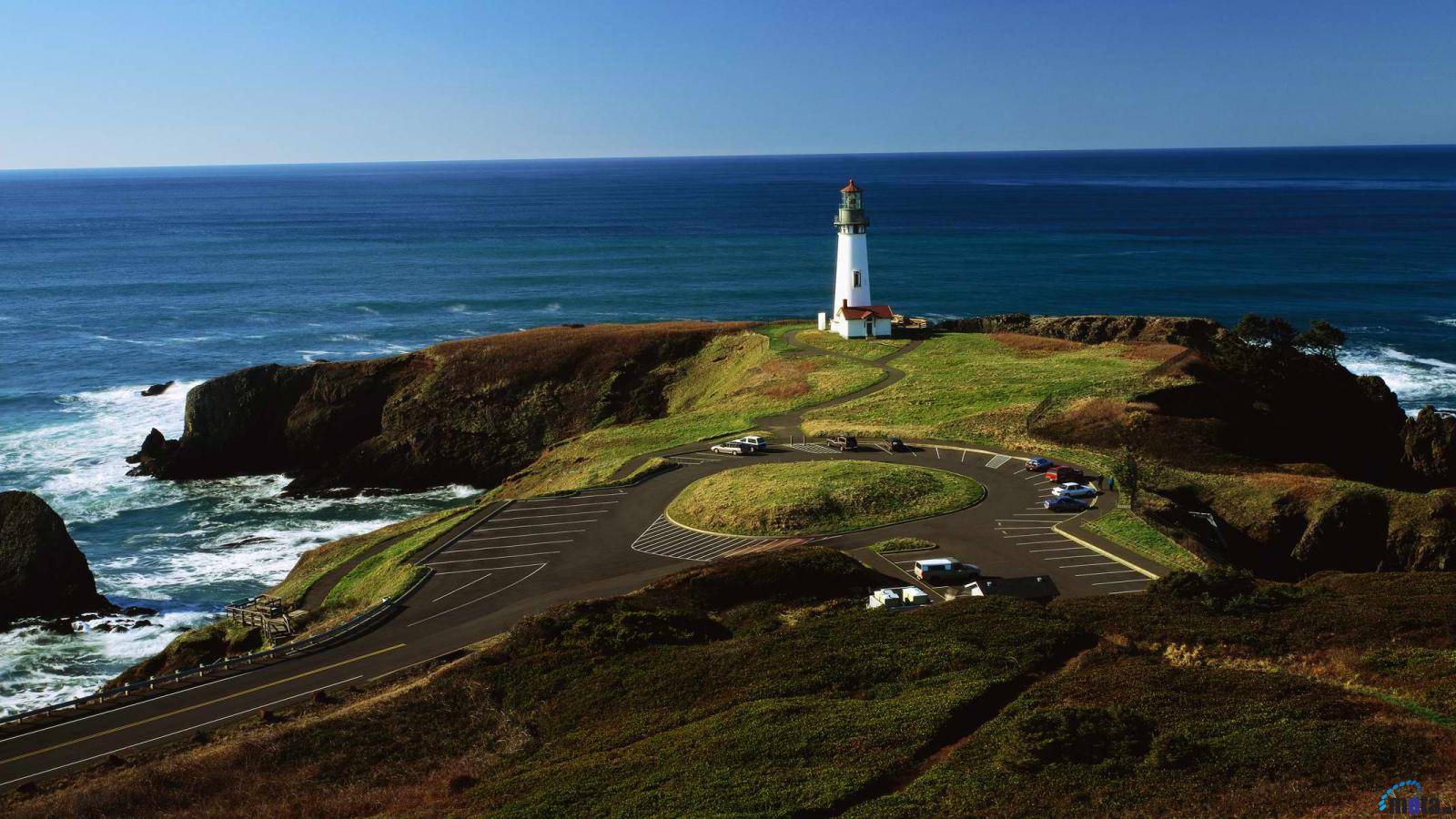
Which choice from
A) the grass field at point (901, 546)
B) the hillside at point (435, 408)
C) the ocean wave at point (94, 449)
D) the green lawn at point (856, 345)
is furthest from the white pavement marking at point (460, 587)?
the green lawn at point (856, 345)

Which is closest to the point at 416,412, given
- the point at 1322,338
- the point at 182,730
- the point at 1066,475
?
the point at 1066,475

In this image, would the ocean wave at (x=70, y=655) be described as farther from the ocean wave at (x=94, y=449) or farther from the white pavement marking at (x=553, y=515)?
the ocean wave at (x=94, y=449)

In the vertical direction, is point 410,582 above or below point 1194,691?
below

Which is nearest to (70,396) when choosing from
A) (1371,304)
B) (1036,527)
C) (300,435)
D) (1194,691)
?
(300,435)

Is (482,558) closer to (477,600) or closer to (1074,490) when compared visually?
(477,600)

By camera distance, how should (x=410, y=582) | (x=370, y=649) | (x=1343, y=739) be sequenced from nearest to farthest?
(x=1343, y=739)
(x=370, y=649)
(x=410, y=582)

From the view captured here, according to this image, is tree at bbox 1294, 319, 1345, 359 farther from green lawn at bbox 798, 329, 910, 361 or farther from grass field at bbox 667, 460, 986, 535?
grass field at bbox 667, 460, 986, 535

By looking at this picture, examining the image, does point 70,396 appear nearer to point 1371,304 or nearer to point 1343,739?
point 1343,739
